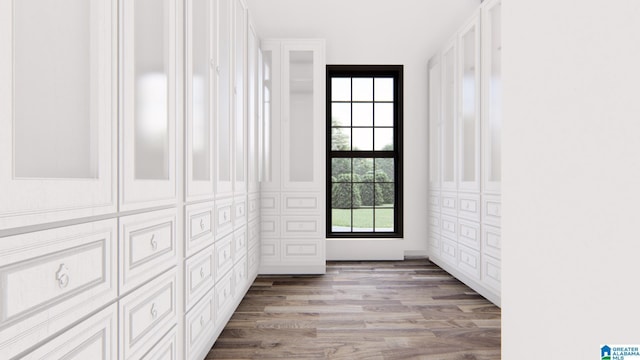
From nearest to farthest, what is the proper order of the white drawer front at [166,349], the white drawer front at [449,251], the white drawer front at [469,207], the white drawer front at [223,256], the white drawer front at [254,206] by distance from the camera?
the white drawer front at [166,349] < the white drawer front at [223,256] < the white drawer front at [469,207] < the white drawer front at [254,206] < the white drawer front at [449,251]

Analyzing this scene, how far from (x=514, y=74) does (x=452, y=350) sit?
191cm

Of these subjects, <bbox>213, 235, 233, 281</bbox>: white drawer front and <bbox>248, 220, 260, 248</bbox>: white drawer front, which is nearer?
<bbox>213, 235, 233, 281</bbox>: white drawer front

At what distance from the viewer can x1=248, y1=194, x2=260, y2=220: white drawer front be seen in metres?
3.08

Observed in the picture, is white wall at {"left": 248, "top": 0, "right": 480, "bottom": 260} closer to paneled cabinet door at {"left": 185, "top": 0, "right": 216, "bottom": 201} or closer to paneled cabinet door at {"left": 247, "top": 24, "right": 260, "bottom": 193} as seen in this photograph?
paneled cabinet door at {"left": 247, "top": 24, "right": 260, "bottom": 193}

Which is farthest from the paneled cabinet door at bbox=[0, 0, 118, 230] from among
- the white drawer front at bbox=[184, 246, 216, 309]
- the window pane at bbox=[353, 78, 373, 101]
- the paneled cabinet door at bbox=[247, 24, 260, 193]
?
the window pane at bbox=[353, 78, 373, 101]

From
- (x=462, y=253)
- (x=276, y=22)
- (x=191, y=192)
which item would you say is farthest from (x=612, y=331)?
(x=276, y=22)

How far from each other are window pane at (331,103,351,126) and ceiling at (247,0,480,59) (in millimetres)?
604

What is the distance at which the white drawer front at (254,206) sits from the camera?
121 inches

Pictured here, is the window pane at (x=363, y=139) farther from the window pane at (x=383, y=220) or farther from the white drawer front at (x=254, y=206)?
the white drawer front at (x=254, y=206)

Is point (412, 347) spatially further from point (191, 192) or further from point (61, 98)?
point (61, 98)

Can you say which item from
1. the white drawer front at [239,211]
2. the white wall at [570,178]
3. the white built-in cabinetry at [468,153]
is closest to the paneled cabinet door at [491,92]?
the white built-in cabinetry at [468,153]

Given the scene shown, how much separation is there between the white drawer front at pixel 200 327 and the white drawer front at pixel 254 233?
3.56 ft

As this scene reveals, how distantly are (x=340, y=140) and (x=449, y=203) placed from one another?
56.9 inches

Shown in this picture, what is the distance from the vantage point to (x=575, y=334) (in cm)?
37
